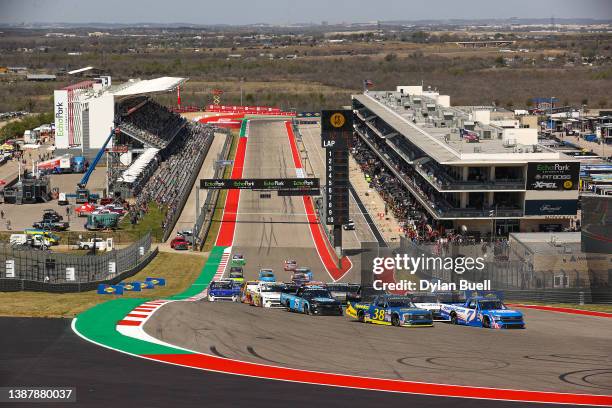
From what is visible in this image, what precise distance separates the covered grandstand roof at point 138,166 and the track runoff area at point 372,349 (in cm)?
5515

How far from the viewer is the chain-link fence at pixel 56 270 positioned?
51406mm

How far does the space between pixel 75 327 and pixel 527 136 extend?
65.6 meters

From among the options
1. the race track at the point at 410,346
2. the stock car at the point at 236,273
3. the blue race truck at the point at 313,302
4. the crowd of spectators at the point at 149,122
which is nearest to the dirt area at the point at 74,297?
the stock car at the point at 236,273

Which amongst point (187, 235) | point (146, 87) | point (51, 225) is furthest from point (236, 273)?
point (146, 87)

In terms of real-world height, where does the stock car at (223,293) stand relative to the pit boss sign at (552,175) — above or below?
below

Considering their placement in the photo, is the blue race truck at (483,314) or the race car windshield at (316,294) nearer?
the blue race truck at (483,314)

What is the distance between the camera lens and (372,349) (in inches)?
1405

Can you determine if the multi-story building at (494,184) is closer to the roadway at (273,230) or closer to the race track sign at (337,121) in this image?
the race track sign at (337,121)

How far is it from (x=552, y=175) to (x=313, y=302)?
40776 millimetres

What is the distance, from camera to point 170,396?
28.1m

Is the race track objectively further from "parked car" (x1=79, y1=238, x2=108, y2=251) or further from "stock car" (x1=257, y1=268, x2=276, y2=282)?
"parked car" (x1=79, y1=238, x2=108, y2=251)

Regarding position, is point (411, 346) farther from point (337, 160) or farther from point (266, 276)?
point (337, 160)

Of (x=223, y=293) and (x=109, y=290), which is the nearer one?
(x=223, y=293)

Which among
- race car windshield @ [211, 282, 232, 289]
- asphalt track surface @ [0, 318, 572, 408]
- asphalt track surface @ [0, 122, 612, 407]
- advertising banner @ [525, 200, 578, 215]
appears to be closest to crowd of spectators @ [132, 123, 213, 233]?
advertising banner @ [525, 200, 578, 215]
